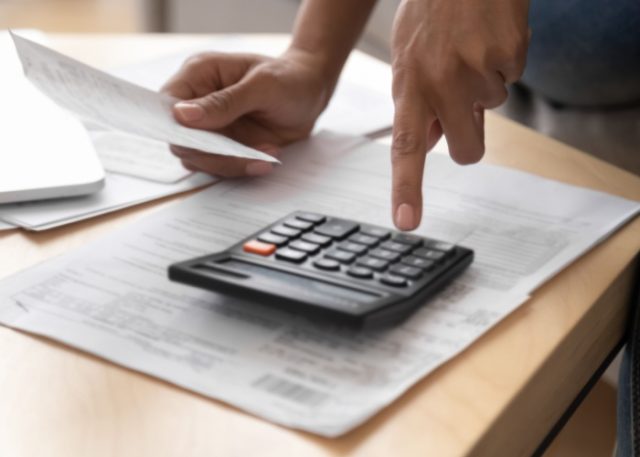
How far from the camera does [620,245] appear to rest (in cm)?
60

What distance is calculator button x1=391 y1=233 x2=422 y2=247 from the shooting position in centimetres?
54

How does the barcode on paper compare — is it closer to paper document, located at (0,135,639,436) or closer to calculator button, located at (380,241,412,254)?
paper document, located at (0,135,639,436)

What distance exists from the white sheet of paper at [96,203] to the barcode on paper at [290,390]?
25cm

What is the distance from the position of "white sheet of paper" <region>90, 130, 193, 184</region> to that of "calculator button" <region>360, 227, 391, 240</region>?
0.68 feet

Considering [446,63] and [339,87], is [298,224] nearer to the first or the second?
[446,63]

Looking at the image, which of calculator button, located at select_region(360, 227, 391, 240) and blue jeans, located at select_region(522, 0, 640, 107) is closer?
calculator button, located at select_region(360, 227, 391, 240)

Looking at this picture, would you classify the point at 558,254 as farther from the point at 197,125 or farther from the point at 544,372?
the point at 197,125

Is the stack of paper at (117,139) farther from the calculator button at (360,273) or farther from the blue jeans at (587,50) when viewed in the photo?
the blue jeans at (587,50)

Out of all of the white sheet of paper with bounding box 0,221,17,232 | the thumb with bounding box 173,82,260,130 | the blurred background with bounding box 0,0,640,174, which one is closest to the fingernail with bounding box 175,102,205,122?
the thumb with bounding box 173,82,260,130

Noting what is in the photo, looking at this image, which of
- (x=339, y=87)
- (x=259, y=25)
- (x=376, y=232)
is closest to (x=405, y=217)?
(x=376, y=232)

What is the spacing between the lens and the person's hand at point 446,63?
1.99 feet

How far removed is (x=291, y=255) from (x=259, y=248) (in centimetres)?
2

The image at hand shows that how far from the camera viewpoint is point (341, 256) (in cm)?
52

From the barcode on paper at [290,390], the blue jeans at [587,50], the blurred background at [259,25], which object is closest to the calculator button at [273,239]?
the barcode on paper at [290,390]
